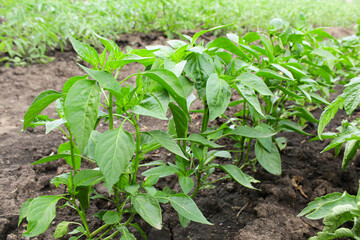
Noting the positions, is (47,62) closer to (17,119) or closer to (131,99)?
(17,119)

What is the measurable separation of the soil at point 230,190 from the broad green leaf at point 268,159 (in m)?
0.22

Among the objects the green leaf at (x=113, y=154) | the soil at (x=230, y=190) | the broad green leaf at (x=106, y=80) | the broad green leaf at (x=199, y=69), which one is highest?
the broad green leaf at (x=106, y=80)

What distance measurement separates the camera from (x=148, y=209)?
134cm

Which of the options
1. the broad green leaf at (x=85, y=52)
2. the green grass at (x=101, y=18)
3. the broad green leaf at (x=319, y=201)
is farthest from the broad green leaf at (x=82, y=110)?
the green grass at (x=101, y=18)

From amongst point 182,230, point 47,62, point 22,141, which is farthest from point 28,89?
point 182,230

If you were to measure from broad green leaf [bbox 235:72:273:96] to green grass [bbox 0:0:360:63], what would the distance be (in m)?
2.90

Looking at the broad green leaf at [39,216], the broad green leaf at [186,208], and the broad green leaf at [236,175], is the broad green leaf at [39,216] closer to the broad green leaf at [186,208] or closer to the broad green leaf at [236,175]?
the broad green leaf at [186,208]

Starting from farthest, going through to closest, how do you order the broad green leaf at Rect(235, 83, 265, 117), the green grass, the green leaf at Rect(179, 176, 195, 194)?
the green grass → the green leaf at Rect(179, 176, 195, 194) → the broad green leaf at Rect(235, 83, 265, 117)

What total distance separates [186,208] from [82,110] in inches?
24.8

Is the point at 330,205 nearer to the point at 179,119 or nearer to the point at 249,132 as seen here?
the point at 249,132

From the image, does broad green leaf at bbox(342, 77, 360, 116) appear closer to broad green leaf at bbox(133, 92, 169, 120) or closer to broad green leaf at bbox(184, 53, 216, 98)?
broad green leaf at bbox(184, 53, 216, 98)

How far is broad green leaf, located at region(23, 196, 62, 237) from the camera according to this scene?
48.7 inches

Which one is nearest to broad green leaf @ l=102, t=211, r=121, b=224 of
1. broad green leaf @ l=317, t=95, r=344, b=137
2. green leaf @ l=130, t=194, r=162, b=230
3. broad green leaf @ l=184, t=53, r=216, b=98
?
green leaf @ l=130, t=194, r=162, b=230

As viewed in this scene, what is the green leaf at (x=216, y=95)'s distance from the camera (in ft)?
4.41
